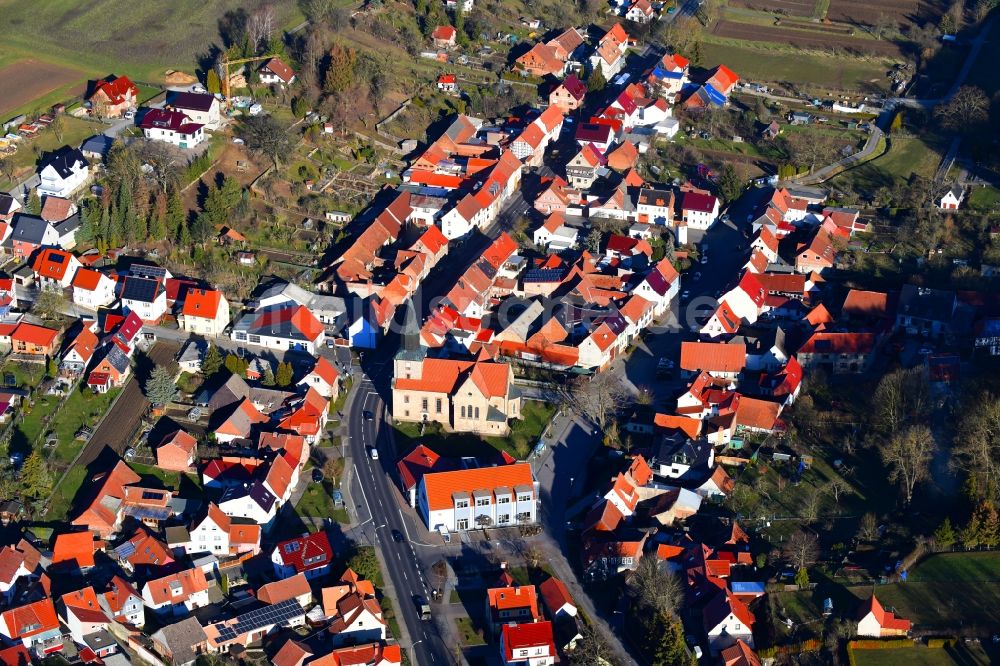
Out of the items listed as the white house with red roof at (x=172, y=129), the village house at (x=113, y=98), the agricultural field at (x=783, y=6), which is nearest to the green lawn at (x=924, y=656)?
the white house with red roof at (x=172, y=129)

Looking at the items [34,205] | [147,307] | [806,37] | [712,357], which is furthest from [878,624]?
[806,37]

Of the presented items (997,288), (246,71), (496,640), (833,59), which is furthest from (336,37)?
(496,640)

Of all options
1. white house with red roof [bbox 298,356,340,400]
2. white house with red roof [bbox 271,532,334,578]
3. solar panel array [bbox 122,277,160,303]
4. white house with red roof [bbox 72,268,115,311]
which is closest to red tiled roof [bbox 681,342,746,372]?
white house with red roof [bbox 298,356,340,400]

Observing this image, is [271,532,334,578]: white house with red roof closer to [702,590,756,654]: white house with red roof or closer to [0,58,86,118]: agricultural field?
[702,590,756,654]: white house with red roof

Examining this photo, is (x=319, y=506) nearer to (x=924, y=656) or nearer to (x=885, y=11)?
(x=924, y=656)

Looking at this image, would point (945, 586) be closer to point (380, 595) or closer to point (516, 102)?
point (380, 595)

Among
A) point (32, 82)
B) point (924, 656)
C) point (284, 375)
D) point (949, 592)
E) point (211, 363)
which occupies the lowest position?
point (924, 656)
